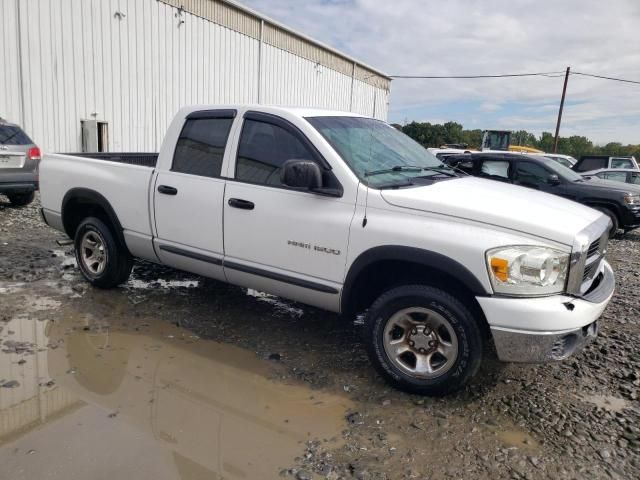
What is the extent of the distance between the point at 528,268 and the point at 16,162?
30.3 ft

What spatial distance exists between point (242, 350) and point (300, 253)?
101 centimetres

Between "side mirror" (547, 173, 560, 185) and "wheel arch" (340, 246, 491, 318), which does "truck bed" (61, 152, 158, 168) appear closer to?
"wheel arch" (340, 246, 491, 318)

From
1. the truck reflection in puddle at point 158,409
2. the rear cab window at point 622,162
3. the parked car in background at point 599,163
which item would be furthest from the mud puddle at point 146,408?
the rear cab window at point 622,162

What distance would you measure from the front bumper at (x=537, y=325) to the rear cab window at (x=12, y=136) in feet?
29.9

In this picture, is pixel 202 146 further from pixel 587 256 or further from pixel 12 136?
pixel 12 136

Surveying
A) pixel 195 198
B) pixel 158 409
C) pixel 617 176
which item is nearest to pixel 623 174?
pixel 617 176

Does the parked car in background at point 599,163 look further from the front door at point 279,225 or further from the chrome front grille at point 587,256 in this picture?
the front door at point 279,225

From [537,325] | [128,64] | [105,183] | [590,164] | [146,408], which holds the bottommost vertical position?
[146,408]

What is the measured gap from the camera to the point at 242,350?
13.6 ft

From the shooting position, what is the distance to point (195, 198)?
4.34 metres

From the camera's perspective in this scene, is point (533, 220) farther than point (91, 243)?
No

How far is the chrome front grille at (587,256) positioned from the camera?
9.98 feet

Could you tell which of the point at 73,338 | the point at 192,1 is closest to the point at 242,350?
the point at 73,338

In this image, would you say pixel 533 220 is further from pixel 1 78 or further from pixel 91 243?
pixel 1 78
